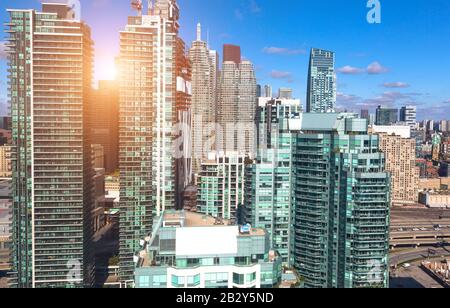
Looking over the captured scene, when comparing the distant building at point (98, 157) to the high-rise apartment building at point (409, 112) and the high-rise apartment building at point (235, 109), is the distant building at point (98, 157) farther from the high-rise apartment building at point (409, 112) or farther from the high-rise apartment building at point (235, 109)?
the high-rise apartment building at point (409, 112)

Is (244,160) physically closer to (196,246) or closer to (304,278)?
(304,278)

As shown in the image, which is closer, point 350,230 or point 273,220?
point 350,230

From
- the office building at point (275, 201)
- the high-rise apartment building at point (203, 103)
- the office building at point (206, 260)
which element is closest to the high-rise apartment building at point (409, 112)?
the office building at point (275, 201)

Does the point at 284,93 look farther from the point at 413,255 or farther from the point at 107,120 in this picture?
the point at 413,255

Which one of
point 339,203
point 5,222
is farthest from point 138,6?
point 339,203

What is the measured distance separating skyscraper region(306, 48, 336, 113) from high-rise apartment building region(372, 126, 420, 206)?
1024 centimetres

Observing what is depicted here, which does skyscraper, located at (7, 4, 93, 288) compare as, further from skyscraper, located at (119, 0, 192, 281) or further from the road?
the road

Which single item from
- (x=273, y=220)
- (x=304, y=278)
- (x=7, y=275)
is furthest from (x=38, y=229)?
(x=304, y=278)

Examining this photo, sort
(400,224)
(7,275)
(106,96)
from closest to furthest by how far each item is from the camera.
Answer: (7,275) < (106,96) < (400,224)

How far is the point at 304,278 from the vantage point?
23.5ft

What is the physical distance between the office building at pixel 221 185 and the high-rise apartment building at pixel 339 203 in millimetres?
1907

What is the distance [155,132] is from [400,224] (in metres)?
9.27

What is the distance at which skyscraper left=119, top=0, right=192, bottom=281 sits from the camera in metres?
8.58

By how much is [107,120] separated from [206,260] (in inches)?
281
